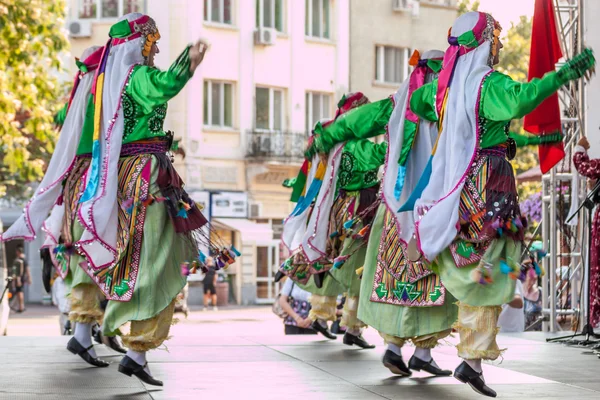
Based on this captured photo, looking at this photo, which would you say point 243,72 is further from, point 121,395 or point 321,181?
point 121,395

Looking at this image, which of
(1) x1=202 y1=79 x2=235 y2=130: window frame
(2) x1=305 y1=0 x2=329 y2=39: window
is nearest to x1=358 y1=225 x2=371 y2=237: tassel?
(1) x1=202 y1=79 x2=235 y2=130: window frame

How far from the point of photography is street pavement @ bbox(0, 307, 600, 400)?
21.1 ft

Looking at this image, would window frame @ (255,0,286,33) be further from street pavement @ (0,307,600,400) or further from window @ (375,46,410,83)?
street pavement @ (0,307,600,400)

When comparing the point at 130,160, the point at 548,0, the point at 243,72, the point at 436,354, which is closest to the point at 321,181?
the point at 436,354

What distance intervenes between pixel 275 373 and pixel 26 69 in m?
12.2

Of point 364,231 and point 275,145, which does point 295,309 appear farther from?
point 275,145

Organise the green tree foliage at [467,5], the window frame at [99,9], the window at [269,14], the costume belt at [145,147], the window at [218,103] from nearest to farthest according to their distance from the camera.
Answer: the costume belt at [145,147] → the window frame at [99,9] → the window at [218,103] → the window at [269,14] → the green tree foliage at [467,5]

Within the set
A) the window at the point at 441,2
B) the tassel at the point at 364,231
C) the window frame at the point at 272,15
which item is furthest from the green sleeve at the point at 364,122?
the window at the point at 441,2

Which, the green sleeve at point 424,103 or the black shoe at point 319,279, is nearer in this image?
the green sleeve at point 424,103

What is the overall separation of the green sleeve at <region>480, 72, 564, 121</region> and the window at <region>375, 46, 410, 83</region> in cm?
3165

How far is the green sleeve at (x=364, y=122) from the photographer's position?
7977 mm

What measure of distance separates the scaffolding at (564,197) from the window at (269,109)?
2389 centimetres

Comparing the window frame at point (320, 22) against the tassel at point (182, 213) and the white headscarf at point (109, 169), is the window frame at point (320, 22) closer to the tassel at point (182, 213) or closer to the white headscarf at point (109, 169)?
the white headscarf at point (109, 169)

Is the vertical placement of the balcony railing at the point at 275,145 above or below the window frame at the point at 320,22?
below
